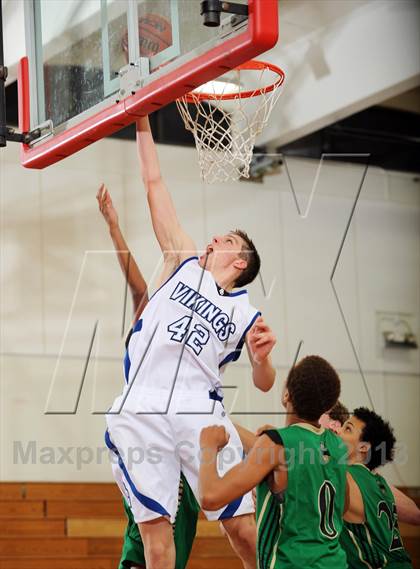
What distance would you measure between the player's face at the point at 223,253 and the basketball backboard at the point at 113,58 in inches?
38.9

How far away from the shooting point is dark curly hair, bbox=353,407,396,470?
5.84 meters

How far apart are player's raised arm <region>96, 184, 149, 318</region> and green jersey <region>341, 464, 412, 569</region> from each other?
68.7 inches

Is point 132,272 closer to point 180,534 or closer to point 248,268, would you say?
point 248,268

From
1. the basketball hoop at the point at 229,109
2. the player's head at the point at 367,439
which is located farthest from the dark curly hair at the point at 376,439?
the basketball hoop at the point at 229,109

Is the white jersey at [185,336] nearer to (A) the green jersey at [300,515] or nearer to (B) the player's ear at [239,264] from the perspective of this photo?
(B) the player's ear at [239,264]

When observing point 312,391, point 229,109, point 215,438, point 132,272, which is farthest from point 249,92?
point 215,438

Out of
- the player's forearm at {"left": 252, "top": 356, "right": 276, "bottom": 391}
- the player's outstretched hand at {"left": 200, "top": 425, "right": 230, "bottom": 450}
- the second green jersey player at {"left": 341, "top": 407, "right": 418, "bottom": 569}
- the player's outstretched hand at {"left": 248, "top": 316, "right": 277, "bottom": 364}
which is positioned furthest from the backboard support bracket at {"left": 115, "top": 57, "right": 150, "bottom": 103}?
the second green jersey player at {"left": 341, "top": 407, "right": 418, "bottom": 569}

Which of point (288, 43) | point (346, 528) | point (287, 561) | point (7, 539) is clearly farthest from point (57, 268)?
point (287, 561)

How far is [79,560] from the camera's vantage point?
22.2 feet

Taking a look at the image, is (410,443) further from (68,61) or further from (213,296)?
(68,61)

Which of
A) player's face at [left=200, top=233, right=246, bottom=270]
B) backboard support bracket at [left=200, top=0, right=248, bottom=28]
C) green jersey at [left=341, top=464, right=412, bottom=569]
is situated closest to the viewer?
backboard support bracket at [left=200, top=0, right=248, bottom=28]

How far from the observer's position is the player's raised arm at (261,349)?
218 inches

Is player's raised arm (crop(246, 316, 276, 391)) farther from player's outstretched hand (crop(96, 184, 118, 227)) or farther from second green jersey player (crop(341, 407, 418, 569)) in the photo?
player's outstretched hand (crop(96, 184, 118, 227))

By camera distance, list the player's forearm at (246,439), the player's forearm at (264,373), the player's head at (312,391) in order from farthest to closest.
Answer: the player's forearm at (264,373) → the player's forearm at (246,439) → the player's head at (312,391)
